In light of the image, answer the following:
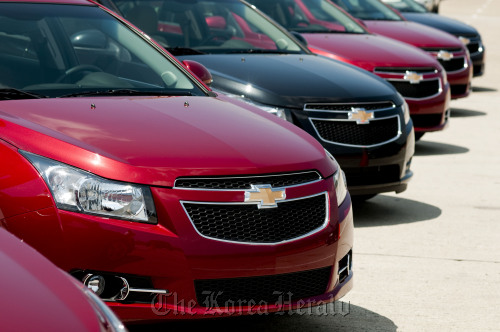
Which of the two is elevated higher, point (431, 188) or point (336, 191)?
point (336, 191)

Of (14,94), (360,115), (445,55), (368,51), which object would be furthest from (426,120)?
(14,94)

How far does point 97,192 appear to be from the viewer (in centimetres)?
412

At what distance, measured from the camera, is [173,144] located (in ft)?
14.6

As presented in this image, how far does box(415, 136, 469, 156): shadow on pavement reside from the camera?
11138 millimetres

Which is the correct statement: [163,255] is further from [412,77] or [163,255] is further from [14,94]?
[412,77]

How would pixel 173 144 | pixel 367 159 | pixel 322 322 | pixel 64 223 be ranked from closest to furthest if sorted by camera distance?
1. pixel 64 223
2. pixel 173 144
3. pixel 322 322
4. pixel 367 159

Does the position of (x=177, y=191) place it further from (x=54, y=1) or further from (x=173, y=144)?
(x=54, y=1)

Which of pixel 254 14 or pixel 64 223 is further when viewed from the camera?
pixel 254 14

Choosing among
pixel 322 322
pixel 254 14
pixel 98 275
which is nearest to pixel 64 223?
pixel 98 275

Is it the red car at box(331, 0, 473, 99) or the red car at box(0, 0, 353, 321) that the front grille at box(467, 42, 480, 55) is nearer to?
the red car at box(331, 0, 473, 99)

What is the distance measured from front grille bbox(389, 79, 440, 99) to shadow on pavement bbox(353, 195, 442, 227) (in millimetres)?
2148

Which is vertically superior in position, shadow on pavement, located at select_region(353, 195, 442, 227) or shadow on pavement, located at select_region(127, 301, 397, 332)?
shadow on pavement, located at select_region(127, 301, 397, 332)

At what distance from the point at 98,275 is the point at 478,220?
14.4 ft

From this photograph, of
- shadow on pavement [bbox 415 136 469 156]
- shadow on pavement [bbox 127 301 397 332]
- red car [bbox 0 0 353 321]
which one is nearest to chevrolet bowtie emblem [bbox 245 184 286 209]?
red car [bbox 0 0 353 321]
